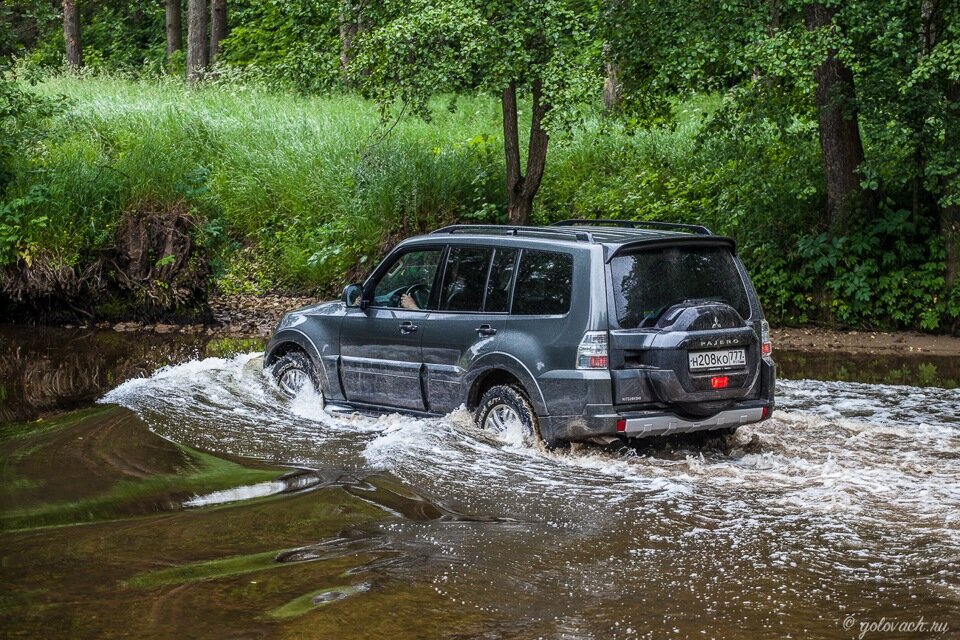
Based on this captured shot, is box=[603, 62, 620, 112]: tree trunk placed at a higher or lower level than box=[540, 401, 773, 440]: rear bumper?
higher

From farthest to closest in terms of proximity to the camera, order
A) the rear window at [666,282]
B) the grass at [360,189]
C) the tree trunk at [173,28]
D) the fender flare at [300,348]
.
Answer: the tree trunk at [173,28] < the grass at [360,189] < the fender flare at [300,348] < the rear window at [666,282]

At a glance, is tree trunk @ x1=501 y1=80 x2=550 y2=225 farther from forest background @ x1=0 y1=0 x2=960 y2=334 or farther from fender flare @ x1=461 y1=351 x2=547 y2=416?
fender flare @ x1=461 y1=351 x2=547 y2=416

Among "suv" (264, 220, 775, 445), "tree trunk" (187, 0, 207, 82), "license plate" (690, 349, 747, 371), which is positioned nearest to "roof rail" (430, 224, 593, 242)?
"suv" (264, 220, 775, 445)

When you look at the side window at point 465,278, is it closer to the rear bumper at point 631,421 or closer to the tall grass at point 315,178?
the rear bumper at point 631,421

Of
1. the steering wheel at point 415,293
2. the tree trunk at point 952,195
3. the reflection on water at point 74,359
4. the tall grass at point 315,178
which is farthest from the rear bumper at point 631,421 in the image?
the tall grass at point 315,178

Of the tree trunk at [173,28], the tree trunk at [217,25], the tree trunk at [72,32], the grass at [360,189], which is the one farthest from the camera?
the tree trunk at [173,28]

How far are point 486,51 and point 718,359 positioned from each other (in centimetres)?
870

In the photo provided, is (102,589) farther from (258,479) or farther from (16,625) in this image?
(258,479)

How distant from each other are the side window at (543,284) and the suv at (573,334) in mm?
11

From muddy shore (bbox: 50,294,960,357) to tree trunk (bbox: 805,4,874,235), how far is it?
1.67 metres

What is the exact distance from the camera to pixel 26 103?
54.7ft

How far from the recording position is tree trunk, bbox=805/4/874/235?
1556 centimetres

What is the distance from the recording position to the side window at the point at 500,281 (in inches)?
335

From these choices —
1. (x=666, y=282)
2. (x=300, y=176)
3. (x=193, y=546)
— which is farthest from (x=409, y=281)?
(x=300, y=176)
